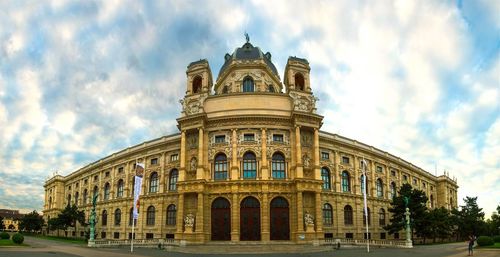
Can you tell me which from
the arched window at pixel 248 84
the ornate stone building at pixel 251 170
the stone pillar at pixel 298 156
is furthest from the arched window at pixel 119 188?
the stone pillar at pixel 298 156

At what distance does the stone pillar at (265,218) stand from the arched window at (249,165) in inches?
146

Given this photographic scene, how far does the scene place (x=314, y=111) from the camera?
187ft

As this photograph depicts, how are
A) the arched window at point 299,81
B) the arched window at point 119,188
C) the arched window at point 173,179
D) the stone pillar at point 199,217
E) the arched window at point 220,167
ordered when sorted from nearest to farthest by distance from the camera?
the stone pillar at point 199,217, the arched window at point 220,167, the arched window at point 299,81, the arched window at point 173,179, the arched window at point 119,188

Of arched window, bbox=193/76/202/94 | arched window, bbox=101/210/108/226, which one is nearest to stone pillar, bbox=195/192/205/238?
arched window, bbox=193/76/202/94

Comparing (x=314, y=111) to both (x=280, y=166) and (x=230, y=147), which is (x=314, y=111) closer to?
(x=280, y=166)

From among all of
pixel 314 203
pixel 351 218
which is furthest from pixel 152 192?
pixel 351 218

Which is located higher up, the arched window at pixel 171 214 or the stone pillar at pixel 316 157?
the stone pillar at pixel 316 157

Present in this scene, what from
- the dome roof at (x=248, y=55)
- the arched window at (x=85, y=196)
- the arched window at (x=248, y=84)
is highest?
the dome roof at (x=248, y=55)

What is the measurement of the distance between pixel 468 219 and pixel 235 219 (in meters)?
47.1

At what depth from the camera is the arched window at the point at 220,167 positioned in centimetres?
5397

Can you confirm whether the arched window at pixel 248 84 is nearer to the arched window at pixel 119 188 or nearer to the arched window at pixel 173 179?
the arched window at pixel 173 179

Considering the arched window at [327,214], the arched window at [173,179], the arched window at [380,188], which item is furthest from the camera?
the arched window at [380,188]

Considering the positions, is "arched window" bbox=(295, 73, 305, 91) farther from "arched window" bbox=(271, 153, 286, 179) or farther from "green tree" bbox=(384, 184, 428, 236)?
"green tree" bbox=(384, 184, 428, 236)

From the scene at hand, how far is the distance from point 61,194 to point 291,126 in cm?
7043
